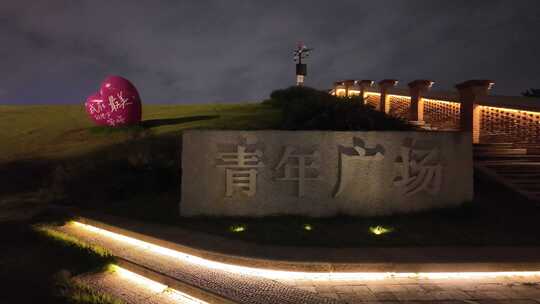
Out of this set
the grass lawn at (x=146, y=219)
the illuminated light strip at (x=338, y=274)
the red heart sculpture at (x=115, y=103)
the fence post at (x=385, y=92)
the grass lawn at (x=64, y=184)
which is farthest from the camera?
the fence post at (x=385, y=92)

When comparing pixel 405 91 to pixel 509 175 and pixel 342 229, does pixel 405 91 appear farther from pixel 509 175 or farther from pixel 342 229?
pixel 342 229

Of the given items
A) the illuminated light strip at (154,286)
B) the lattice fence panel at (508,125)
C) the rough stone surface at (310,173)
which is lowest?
the illuminated light strip at (154,286)

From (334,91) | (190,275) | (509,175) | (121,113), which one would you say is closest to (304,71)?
(334,91)

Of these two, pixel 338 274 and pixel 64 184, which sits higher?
pixel 64 184

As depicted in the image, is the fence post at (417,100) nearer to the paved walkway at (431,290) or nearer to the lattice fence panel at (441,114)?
the lattice fence panel at (441,114)

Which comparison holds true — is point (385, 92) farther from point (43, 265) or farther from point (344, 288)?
point (43, 265)

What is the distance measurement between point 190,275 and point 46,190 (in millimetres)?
6304

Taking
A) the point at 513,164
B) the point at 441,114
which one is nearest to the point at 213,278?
the point at 513,164

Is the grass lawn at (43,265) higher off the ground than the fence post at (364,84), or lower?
lower

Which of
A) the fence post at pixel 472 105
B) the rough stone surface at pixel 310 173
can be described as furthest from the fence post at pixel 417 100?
the rough stone surface at pixel 310 173

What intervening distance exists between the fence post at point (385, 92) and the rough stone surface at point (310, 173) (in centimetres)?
1185

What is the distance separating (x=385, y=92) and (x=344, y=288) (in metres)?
15.8

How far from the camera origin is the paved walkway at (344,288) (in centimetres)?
440

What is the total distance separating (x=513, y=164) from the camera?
963 cm
